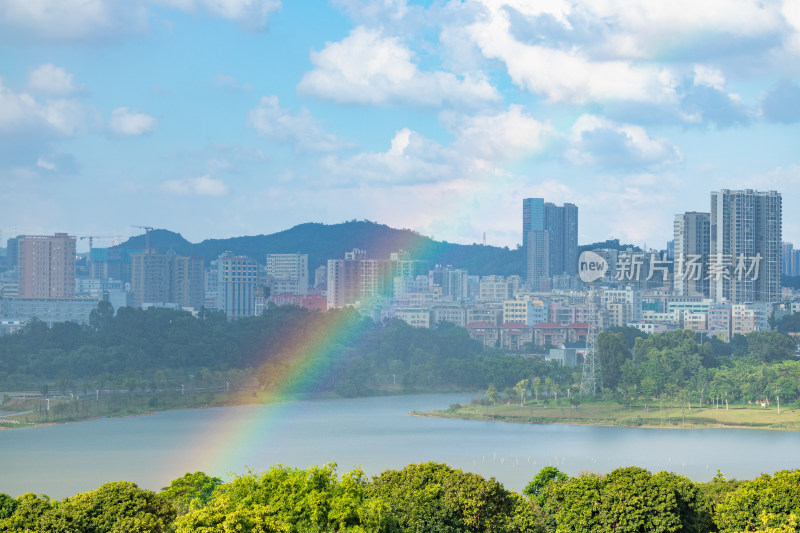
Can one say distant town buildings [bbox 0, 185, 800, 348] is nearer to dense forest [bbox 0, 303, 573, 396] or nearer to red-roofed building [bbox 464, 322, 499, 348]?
red-roofed building [bbox 464, 322, 499, 348]

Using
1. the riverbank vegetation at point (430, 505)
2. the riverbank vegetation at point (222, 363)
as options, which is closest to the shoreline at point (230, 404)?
the riverbank vegetation at point (222, 363)

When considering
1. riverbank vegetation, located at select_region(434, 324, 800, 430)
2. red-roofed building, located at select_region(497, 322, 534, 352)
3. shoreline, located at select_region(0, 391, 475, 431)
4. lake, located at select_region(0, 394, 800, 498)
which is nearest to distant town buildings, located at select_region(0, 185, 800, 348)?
red-roofed building, located at select_region(497, 322, 534, 352)

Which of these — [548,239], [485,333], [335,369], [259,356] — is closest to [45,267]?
[259,356]

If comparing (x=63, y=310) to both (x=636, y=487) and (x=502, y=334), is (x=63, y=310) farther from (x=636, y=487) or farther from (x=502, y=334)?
(x=636, y=487)

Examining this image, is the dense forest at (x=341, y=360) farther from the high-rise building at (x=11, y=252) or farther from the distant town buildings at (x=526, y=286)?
the high-rise building at (x=11, y=252)

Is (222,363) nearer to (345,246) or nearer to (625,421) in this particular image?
(625,421)

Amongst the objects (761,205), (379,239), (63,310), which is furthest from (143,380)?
(379,239)
